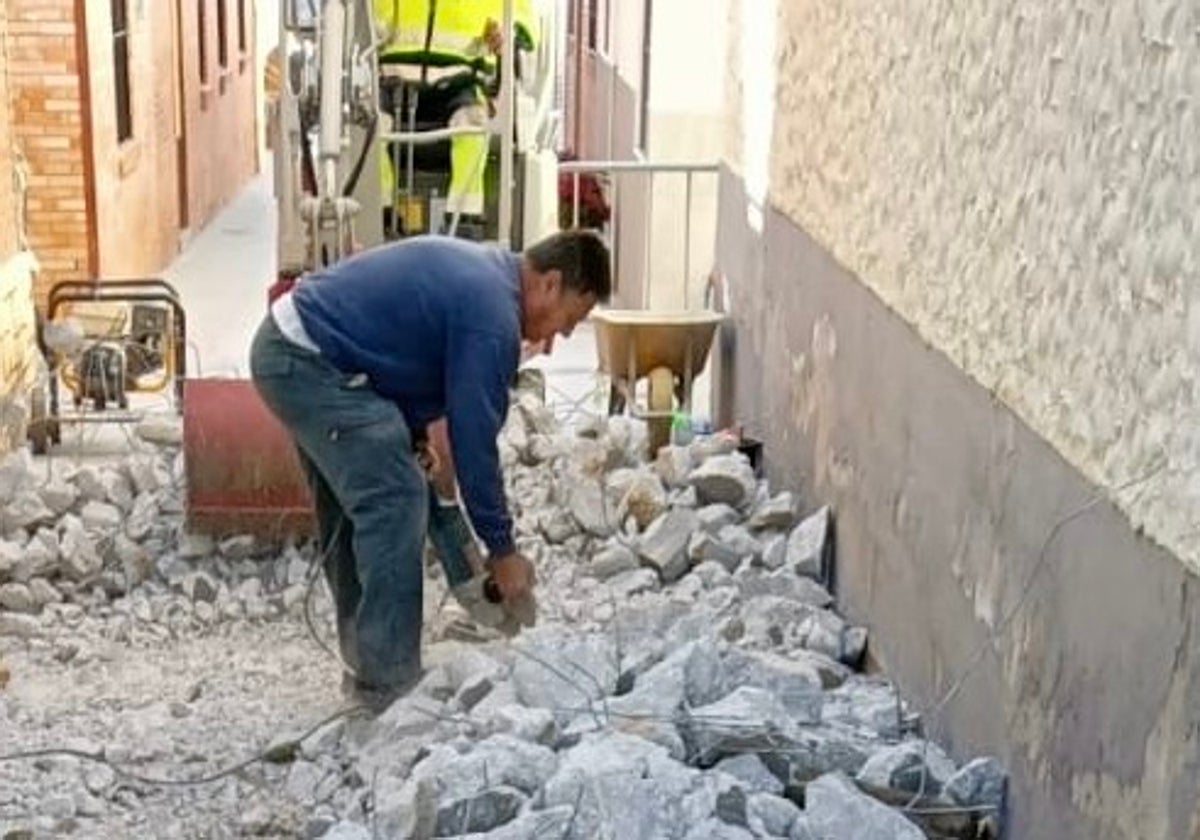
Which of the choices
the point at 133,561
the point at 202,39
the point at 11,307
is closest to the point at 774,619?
the point at 133,561

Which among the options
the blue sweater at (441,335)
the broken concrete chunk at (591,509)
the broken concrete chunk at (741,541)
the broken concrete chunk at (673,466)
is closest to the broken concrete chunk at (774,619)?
the broken concrete chunk at (741,541)

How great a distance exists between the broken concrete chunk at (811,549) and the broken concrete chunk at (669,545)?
0.45 m

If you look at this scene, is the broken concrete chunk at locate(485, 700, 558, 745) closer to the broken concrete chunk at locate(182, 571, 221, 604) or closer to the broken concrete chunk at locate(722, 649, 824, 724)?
the broken concrete chunk at locate(722, 649, 824, 724)

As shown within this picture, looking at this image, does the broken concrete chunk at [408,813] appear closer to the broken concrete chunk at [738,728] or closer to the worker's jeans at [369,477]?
the broken concrete chunk at [738,728]

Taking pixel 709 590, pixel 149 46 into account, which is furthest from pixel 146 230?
pixel 709 590

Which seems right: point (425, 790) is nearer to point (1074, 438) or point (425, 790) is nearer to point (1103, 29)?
point (1074, 438)

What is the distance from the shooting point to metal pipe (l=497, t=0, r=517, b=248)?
771 cm

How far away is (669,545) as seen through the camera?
20.6ft

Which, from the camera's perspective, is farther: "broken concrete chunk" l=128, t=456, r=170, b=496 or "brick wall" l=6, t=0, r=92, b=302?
"brick wall" l=6, t=0, r=92, b=302

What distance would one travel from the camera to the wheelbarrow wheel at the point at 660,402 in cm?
788

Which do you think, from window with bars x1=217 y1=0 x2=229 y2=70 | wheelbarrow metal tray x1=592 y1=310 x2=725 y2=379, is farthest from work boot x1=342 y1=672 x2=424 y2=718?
window with bars x1=217 y1=0 x2=229 y2=70

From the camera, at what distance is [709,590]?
5938 millimetres

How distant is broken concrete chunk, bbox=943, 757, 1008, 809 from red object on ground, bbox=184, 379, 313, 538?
10.4 feet

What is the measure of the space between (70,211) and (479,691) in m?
7.47
